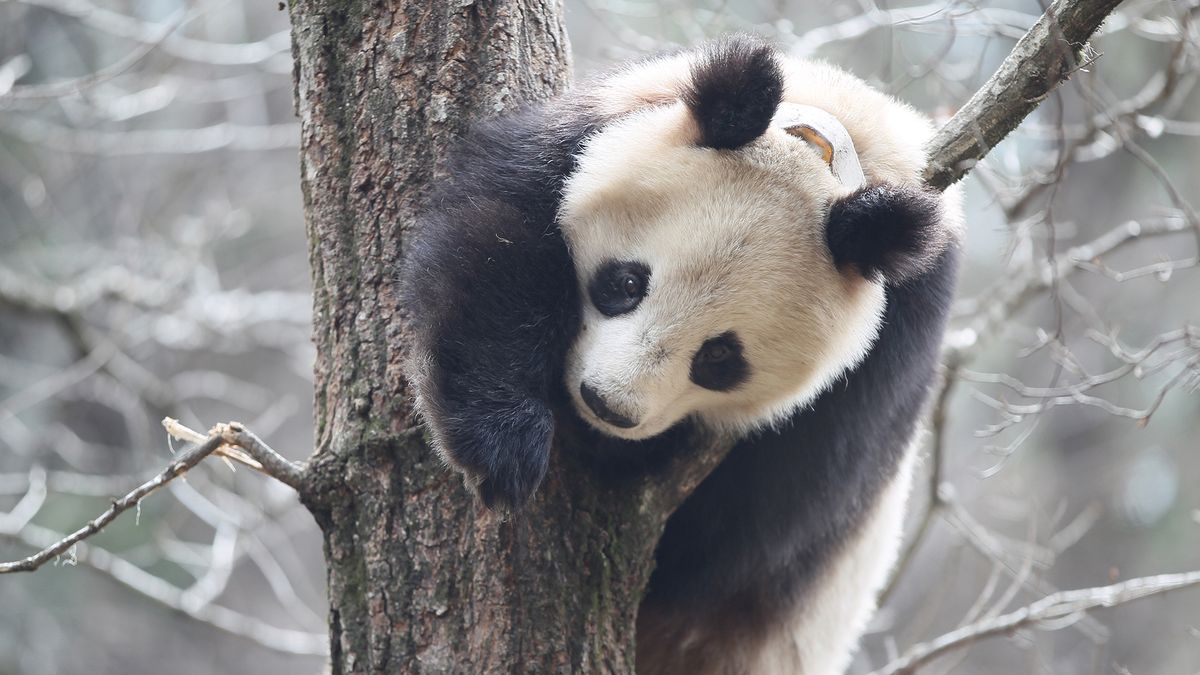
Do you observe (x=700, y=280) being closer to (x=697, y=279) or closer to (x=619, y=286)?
(x=697, y=279)

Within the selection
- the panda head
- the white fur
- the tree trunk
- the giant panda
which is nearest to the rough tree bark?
the tree trunk

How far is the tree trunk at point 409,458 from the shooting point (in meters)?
2.25

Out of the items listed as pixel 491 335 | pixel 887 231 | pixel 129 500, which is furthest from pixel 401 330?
pixel 887 231

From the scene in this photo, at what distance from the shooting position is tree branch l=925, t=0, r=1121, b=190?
6.72 ft

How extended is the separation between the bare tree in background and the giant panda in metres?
0.15

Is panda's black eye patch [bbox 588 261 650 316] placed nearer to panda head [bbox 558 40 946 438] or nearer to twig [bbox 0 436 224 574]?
panda head [bbox 558 40 946 438]

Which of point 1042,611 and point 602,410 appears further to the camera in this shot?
point 1042,611

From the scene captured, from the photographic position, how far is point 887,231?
234 cm

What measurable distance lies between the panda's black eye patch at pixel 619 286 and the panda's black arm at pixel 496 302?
8cm

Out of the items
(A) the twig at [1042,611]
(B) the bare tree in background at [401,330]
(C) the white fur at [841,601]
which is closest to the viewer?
(B) the bare tree in background at [401,330]

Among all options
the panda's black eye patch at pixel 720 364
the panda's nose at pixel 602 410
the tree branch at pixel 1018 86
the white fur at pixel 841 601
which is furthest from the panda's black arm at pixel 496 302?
the white fur at pixel 841 601

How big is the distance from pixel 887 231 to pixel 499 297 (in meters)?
0.90

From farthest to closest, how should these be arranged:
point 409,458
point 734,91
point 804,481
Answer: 1. point 804,481
2. point 734,91
3. point 409,458

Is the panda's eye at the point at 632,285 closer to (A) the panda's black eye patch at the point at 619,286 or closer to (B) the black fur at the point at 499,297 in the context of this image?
(A) the panda's black eye patch at the point at 619,286
